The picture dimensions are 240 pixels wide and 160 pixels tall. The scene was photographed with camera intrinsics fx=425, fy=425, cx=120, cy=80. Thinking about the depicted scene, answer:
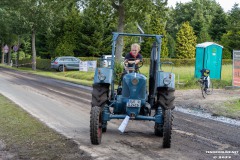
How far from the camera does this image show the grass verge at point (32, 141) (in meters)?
7.70

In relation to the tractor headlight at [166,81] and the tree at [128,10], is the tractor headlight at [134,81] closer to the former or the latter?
the tractor headlight at [166,81]

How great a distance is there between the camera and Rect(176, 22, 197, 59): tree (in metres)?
62.8

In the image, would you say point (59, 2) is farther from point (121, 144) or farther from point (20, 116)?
point (121, 144)

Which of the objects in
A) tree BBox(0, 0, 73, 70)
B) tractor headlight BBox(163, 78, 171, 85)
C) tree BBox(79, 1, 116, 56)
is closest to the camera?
tractor headlight BBox(163, 78, 171, 85)

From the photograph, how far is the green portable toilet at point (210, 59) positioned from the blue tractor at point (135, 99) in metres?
15.7

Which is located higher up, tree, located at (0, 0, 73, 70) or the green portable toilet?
tree, located at (0, 0, 73, 70)

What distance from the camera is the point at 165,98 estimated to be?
9039 millimetres

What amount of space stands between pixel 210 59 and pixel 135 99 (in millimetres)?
17037

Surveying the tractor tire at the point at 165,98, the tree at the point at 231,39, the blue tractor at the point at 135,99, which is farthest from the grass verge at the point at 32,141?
the tree at the point at 231,39

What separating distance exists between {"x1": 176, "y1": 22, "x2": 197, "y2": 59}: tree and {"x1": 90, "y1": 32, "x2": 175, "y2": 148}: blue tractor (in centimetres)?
5414

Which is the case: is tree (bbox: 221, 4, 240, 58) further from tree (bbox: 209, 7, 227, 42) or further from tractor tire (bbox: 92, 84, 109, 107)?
tractor tire (bbox: 92, 84, 109, 107)

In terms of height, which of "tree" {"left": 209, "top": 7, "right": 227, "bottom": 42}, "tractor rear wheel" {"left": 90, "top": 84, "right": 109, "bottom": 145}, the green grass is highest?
"tree" {"left": 209, "top": 7, "right": 227, "bottom": 42}

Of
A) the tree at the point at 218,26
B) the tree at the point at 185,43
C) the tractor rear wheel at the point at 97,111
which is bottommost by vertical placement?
the tractor rear wheel at the point at 97,111

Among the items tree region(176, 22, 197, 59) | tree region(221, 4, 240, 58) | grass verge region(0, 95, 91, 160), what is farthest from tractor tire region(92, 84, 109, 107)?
tree region(176, 22, 197, 59)
